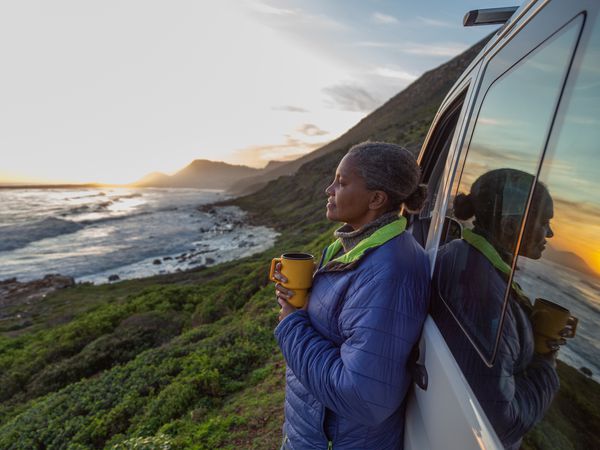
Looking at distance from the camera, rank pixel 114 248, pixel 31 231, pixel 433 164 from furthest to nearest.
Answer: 1. pixel 31 231
2. pixel 114 248
3. pixel 433 164

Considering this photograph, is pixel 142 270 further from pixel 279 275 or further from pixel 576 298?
pixel 576 298

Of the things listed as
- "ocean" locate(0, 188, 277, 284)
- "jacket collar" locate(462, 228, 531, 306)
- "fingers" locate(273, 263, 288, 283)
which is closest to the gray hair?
"jacket collar" locate(462, 228, 531, 306)

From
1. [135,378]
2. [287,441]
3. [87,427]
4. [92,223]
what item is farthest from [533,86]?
[92,223]

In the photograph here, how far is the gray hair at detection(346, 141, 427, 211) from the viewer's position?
5.67 feet

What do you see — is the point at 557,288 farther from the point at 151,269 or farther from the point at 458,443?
the point at 151,269

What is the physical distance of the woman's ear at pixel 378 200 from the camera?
177 cm

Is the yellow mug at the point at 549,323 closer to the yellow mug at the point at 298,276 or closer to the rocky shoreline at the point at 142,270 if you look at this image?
the yellow mug at the point at 298,276

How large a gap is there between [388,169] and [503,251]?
71 cm

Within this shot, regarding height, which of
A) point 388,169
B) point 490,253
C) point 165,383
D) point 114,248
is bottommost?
point 114,248

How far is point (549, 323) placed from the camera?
0.87 meters

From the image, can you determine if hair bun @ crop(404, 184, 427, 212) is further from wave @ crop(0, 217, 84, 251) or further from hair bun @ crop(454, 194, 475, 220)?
wave @ crop(0, 217, 84, 251)

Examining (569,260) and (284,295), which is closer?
(569,260)

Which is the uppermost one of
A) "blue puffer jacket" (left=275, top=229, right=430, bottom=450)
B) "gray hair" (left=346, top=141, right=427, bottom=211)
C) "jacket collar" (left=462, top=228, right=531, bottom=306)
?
"gray hair" (left=346, top=141, right=427, bottom=211)

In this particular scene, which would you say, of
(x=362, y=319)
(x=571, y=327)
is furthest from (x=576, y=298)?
(x=362, y=319)
